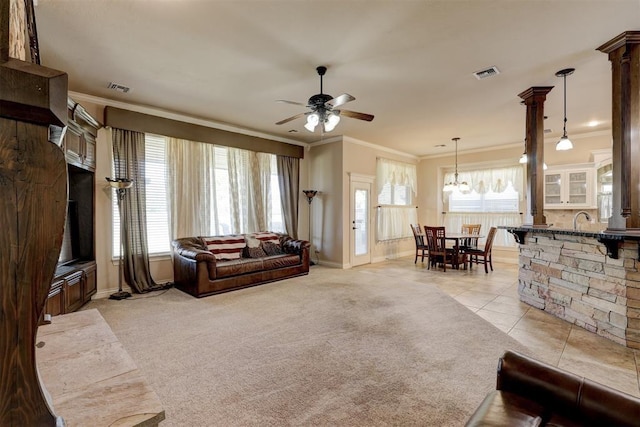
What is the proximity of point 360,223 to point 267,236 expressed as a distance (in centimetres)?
231

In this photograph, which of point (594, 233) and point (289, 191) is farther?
point (289, 191)

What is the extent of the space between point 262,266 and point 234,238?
86 centimetres

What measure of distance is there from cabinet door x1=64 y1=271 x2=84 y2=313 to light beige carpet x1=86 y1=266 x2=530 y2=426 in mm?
301

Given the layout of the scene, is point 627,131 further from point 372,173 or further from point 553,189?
point 372,173

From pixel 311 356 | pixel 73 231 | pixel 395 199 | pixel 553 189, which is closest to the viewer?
pixel 311 356

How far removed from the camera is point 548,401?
1.39 metres

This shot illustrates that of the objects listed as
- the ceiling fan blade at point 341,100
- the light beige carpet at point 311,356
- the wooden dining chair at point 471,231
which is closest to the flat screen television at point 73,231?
the light beige carpet at point 311,356

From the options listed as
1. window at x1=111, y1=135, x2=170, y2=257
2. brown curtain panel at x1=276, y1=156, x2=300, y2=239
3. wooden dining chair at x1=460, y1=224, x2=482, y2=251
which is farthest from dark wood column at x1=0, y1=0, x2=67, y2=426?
wooden dining chair at x1=460, y1=224, x2=482, y2=251

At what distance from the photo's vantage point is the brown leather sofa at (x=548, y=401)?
1.25m

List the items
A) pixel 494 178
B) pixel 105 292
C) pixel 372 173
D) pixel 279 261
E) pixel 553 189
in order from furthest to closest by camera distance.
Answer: pixel 494 178 < pixel 372 173 < pixel 553 189 < pixel 279 261 < pixel 105 292

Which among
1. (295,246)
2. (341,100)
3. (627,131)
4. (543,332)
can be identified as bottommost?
(543,332)

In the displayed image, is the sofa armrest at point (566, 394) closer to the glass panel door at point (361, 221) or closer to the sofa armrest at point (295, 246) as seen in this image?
the sofa armrest at point (295, 246)

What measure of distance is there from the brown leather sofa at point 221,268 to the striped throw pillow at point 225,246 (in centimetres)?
10

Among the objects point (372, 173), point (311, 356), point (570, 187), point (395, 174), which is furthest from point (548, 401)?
point (395, 174)
